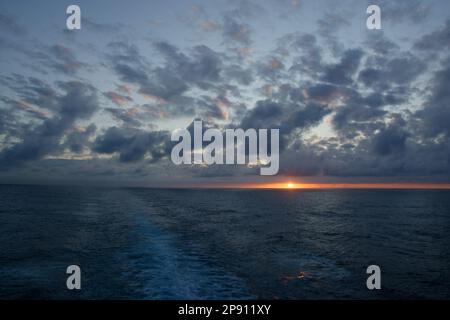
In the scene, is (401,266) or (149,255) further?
(149,255)

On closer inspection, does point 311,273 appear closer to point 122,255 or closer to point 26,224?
point 122,255

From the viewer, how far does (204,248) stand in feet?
112

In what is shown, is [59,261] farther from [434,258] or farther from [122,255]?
[434,258]

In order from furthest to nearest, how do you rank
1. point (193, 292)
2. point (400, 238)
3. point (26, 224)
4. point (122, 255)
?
point (26, 224), point (400, 238), point (122, 255), point (193, 292)

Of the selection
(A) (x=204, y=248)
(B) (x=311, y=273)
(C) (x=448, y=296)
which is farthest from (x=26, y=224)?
(C) (x=448, y=296)

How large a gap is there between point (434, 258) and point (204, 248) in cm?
2427
